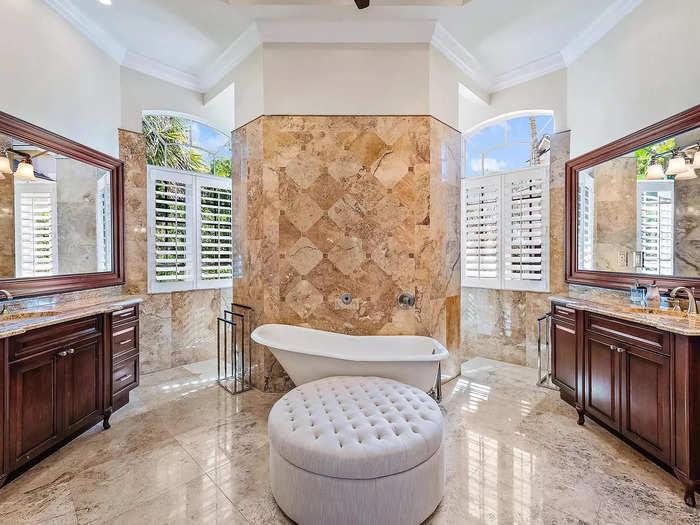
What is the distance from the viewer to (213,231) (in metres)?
4.15

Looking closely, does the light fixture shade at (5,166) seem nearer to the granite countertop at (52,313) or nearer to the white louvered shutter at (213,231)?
the granite countertop at (52,313)

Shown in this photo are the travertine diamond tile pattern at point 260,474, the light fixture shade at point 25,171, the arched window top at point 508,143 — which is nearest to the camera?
the travertine diamond tile pattern at point 260,474

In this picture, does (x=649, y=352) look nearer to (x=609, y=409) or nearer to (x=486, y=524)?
(x=609, y=409)

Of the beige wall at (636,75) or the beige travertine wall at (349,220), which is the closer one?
the beige wall at (636,75)

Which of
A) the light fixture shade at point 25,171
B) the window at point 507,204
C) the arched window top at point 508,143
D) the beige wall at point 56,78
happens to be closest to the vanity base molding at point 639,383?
the window at point 507,204

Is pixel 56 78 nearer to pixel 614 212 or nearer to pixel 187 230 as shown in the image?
pixel 187 230

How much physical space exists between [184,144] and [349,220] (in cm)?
261

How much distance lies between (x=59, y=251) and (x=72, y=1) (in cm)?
215

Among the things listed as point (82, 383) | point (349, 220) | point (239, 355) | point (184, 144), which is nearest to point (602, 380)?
point (349, 220)

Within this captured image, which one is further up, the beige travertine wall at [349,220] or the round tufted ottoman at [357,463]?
the beige travertine wall at [349,220]

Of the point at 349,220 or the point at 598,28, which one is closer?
the point at 598,28

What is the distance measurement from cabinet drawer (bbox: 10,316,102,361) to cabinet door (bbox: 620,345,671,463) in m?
3.79

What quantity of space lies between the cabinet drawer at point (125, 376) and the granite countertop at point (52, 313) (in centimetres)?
52

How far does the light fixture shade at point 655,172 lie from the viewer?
2432 millimetres
